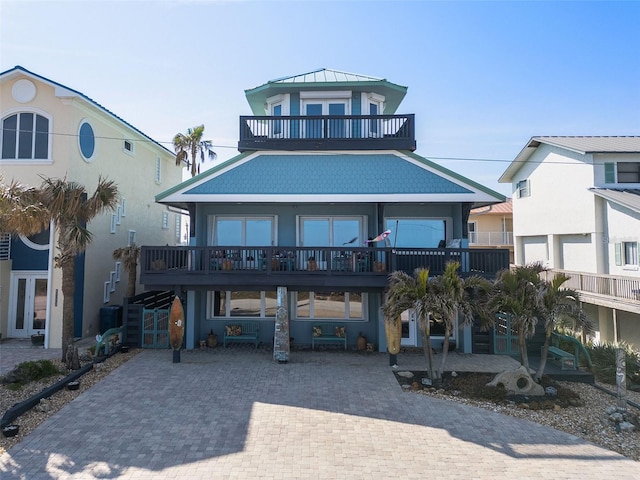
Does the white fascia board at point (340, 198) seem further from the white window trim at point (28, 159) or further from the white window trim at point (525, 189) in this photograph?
the white window trim at point (525, 189)

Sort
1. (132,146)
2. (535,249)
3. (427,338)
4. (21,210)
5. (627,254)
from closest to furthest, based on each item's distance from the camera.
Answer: (21,210)
(427,338)
(627,254)
(132,146)
(535,249)

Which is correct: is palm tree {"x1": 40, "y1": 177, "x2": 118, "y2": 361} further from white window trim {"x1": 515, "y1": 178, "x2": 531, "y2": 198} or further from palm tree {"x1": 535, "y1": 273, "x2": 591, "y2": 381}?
white window trim {"x1": 515, "y1": 178, "x2": 531, "y2": 198}

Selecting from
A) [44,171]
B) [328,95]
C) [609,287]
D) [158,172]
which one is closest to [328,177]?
[328,95]

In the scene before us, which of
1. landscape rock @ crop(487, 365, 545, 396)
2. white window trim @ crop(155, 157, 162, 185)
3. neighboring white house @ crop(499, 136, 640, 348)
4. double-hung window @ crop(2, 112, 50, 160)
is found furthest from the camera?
white window trim @ crop(155, 157, 162, 185)

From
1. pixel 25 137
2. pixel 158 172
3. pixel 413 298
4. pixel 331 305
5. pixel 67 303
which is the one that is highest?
pixel 158 172

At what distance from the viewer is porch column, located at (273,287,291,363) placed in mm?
11344

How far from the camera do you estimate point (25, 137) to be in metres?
13.4

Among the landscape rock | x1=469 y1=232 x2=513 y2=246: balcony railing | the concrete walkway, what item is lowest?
the concrete walkway

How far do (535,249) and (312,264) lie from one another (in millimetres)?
18777

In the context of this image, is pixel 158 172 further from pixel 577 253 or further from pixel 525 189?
pixel 577 253

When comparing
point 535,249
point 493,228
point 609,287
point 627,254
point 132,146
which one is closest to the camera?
point 609,287

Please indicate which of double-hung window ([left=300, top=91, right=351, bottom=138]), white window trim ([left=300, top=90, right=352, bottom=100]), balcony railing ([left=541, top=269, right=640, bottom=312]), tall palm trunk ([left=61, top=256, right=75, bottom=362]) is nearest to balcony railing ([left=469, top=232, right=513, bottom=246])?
balcony railing ([left=541, top=269, right=640, bottom=312])

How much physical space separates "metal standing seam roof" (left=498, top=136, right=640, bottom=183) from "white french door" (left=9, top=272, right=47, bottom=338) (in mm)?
25092

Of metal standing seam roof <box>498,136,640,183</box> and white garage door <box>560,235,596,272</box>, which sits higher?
metal standing seam roof <box>498,136,640,183</box>
